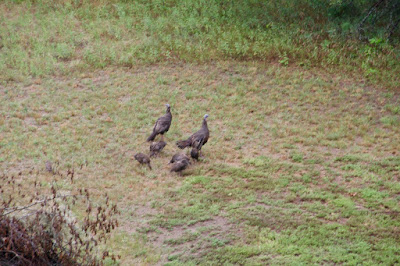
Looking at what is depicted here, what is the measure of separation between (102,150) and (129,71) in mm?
5832

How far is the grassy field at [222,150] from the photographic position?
8.66 meters

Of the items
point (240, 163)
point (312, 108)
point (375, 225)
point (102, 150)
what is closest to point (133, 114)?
point (102, 150)

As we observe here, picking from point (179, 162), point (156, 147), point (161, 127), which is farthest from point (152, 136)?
point (179, 162)

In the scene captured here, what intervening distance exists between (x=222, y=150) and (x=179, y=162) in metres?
1.74

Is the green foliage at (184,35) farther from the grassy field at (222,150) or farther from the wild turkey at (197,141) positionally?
the wild turkey at (197,141)

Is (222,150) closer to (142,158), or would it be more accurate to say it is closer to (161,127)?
(161,127)

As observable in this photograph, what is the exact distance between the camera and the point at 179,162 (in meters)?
11.3

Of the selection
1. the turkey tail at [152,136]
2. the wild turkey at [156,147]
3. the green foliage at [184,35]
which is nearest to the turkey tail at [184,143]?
the wild turkey at [156,147]

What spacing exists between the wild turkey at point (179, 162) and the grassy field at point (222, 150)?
23cm

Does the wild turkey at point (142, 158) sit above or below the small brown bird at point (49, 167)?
above

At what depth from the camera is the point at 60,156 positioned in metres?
12.4

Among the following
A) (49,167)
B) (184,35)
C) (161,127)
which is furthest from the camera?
(184,35)

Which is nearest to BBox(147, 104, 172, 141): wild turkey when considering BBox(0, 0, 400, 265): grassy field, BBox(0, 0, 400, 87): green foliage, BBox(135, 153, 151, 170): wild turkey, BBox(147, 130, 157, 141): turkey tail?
BBox(147, 130, 157, 141): turkey tail

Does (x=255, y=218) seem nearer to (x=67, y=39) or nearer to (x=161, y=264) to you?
(x=161, y=264)
